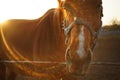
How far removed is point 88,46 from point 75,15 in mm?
466

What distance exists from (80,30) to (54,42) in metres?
1.03

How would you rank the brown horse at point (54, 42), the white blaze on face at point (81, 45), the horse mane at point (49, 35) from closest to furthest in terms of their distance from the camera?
the white blaze on face at point (81, 45) < the brown horse at point (54, 42) < the horse mane at point (49, 35)

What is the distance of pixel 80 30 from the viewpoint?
4.18 m

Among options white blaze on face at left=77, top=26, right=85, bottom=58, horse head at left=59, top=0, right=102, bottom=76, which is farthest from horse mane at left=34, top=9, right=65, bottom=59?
white blaze on face at left=77, top=26, right=85, bottom=58

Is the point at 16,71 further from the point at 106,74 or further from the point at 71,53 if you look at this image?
the point at 106,74

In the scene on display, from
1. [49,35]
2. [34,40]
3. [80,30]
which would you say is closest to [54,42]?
[49,35]

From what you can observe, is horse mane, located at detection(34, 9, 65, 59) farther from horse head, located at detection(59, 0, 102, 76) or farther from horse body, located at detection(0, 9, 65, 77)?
horse head, located at detection(59, 0, 102, 76)

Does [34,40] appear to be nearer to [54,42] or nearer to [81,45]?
[54,42]

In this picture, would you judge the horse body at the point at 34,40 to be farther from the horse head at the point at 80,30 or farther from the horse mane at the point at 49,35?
the horse head at the point at 80,30

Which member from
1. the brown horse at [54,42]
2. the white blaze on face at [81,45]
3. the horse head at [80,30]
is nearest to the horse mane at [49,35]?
the brown horse at [54,42]

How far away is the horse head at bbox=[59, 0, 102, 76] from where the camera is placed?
161 inches

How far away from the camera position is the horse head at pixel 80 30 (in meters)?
4.09

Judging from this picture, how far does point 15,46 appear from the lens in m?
6.02

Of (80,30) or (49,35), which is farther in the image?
(49,35)
